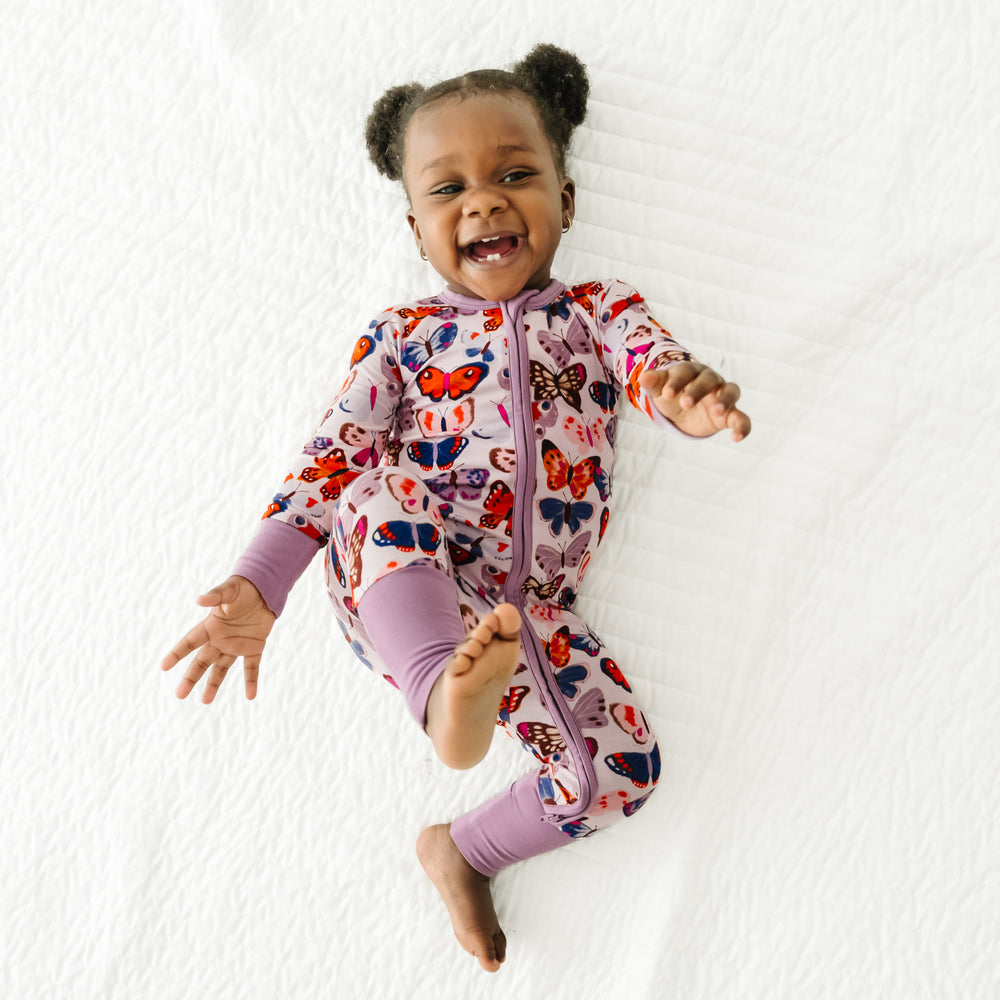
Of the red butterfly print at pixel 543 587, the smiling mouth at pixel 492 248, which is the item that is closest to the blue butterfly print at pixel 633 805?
the red butterfly print at pixel 543 587

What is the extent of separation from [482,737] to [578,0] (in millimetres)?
873

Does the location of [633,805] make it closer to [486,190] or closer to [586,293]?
[586,293]

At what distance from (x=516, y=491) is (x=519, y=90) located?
428 mm

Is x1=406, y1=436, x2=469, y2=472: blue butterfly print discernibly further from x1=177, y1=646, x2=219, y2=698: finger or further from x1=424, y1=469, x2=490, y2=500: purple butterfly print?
x1=177, y1=646, x2=219, y2=698: finger

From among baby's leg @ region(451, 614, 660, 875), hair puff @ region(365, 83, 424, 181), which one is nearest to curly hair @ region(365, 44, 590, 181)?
hair puff @ region(365, 83, 424, 181)

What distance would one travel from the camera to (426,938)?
3.29 feet

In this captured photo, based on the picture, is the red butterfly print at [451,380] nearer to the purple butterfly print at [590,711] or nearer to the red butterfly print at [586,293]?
the red butterfly print at [586,293]

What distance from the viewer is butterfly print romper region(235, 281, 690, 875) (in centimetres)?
89

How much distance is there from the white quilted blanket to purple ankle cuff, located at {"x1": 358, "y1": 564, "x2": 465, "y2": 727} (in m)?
0.29

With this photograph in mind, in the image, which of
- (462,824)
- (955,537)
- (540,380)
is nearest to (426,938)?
(462,824)

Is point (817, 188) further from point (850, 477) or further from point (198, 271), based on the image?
point (198, 271)

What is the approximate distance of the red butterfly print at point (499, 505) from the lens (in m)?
0.92

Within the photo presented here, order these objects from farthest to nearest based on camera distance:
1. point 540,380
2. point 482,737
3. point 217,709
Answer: point 217,709 < point 540,380 < point 482,737

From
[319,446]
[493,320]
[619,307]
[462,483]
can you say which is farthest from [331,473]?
[619,307]
